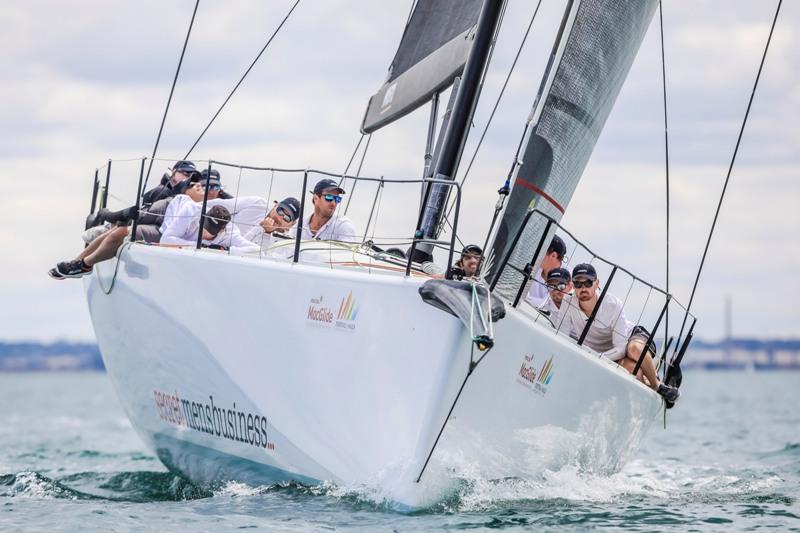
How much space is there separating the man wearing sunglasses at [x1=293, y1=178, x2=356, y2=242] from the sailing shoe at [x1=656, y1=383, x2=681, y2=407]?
2360 mm

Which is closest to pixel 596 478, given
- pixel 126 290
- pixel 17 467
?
pixel 126 290

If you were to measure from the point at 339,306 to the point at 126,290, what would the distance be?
222cm

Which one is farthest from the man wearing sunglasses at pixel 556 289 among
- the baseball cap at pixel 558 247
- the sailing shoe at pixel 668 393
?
the sailing shoe at pixel 668 393

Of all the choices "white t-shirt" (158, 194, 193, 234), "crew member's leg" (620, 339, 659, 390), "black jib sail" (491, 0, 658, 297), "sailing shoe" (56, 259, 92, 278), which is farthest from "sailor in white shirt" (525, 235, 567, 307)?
"sailing shoe" (56, 259, 92, 278)

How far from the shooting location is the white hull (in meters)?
6.35

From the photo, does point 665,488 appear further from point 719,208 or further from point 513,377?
point 513,377

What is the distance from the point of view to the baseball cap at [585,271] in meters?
7.82

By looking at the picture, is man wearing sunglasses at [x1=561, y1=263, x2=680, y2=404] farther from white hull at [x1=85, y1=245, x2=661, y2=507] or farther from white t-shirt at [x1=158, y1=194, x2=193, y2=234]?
white t-shirt at [x1=158, y1=194, x2=193, y2=234]

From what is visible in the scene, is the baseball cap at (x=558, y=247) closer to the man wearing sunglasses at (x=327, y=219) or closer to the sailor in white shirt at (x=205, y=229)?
the man wearing sunglasses at (x=327, y=219)

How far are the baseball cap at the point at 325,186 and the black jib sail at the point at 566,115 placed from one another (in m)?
1.26

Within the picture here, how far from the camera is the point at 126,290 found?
8.30 m

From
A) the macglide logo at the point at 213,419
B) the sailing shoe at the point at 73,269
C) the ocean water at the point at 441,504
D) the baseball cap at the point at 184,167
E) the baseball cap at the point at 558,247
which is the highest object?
the baseball cap at the point at 184,167

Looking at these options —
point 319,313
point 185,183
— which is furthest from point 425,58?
point 319,313

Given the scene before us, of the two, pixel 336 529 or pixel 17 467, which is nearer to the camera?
pixel 336 529
